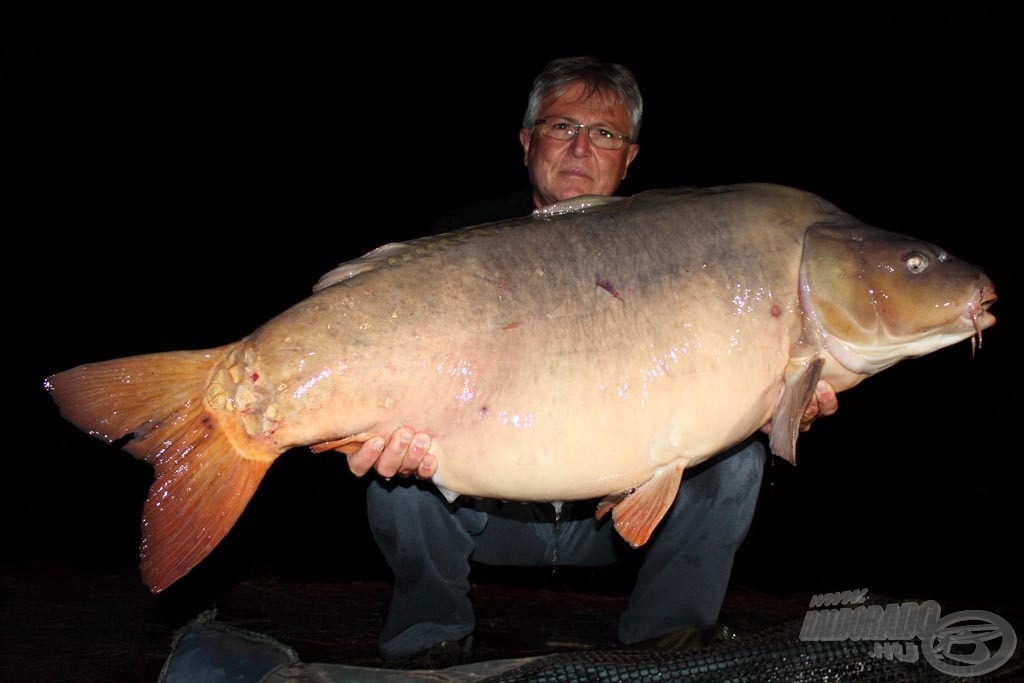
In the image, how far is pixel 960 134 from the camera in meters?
11.8

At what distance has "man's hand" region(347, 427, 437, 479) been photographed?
1625 mm

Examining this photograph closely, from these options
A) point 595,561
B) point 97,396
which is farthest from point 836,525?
point 97,396

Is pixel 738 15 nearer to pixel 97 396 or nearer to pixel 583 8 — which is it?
pixel 583 8

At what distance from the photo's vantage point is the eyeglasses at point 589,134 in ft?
8.59

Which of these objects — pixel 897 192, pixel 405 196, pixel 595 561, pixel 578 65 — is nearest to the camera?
pixel 595 561

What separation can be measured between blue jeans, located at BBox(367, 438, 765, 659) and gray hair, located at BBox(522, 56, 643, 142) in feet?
4.01

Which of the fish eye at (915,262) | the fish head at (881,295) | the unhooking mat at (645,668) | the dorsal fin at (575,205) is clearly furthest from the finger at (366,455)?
the fish eye at (915,262)

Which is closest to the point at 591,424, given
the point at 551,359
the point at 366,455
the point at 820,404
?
the point at 551,359

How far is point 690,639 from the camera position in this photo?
6.59 ft

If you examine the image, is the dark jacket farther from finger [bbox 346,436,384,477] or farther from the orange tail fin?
the orange tail fin

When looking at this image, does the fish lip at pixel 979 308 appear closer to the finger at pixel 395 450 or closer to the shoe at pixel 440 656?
the finger at pixel 395 450

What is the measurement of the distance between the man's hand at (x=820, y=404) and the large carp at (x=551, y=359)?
55 millimetres

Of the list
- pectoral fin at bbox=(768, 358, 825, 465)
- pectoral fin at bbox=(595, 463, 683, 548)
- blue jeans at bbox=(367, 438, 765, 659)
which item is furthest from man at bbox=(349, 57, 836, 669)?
pectoral fin at bbox=(595, 463, 683, 548)

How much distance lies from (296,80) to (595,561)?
43.4 feet
